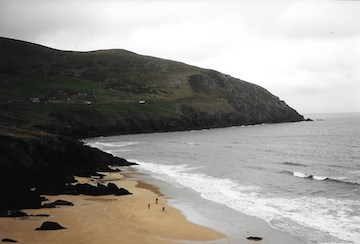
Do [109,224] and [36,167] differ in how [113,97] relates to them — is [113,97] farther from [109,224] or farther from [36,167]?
[109,224]

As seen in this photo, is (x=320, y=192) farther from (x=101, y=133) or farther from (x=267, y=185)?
(x=101, y=133)

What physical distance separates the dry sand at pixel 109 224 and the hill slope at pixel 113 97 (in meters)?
64.9

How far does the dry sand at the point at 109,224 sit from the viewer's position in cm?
2478

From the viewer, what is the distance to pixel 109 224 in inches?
1112

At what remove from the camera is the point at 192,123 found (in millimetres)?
155500

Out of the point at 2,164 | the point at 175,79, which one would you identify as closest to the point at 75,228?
the point at 2,164

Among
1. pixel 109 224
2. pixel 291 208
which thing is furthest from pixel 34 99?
pixel 291 208

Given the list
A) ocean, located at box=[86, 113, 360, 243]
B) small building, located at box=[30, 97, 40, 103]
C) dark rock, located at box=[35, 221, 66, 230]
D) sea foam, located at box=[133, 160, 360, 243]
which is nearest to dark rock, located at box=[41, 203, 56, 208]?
dark rock, located at box=[35, 221, 66, 230]

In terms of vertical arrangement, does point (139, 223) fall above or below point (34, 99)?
below

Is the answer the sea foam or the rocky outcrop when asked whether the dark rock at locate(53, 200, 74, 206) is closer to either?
the rocky outcrop

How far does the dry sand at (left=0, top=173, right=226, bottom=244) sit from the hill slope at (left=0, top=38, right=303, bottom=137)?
213 feet

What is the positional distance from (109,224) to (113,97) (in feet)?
415

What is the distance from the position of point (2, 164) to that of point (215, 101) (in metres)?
140

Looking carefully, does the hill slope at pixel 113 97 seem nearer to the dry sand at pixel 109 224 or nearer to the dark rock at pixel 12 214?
the dry sand at pixel 109 224
